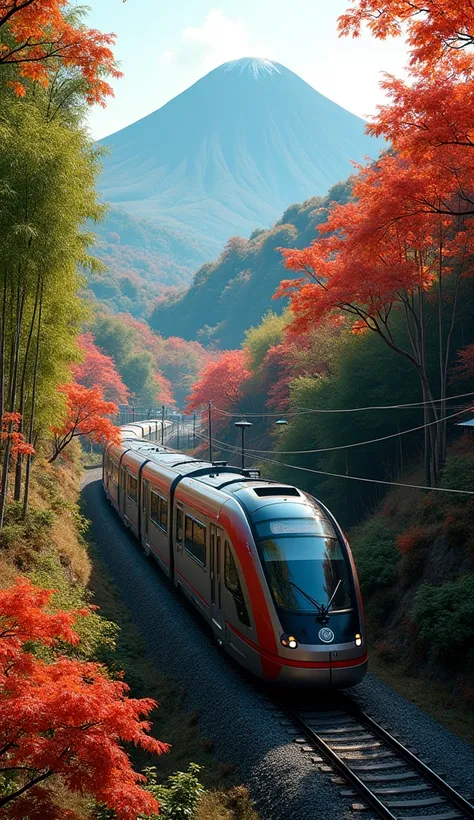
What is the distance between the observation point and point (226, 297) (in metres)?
110

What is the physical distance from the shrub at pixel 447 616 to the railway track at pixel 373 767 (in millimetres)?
2830

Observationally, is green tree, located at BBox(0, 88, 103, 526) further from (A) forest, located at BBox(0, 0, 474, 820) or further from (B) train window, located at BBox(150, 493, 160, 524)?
(B) train window, located at BBox(150, 493, 160, 524)

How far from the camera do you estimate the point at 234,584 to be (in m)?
11.1

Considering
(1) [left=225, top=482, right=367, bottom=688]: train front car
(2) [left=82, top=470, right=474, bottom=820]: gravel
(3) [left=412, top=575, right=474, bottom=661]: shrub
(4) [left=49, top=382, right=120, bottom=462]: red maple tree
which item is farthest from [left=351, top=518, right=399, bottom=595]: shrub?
(4) [left=49, top=382, right=120, bottom=462]: red maple tree

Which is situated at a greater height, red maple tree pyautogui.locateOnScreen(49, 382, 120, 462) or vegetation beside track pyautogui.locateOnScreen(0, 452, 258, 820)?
red maple tree pyautogui.locateOnScreen(49, 382, 120, 462)

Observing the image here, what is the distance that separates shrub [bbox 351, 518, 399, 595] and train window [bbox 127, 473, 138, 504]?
735 centimetres

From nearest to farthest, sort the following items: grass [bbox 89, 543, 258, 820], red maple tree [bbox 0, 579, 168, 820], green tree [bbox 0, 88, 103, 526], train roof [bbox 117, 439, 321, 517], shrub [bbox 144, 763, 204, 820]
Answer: red maple tree [bbox 0, 579, 168, 820], shrub [bbox 144, 763, 204, 820], grass [bbox 89, 543, 258, 820], train roof [bbox 117, 439, 321, 517], green tree [bbox 0, 88, 103, 526]

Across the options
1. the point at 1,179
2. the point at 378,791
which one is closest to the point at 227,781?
the point at 378,791

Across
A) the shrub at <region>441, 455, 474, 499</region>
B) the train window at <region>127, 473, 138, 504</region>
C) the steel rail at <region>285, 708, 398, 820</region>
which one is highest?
the shrub at <region>441, 455, 474, 499</region>

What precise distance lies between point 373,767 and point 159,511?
1075 cm

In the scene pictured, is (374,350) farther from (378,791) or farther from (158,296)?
(158,296)

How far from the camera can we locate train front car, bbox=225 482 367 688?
973 cm

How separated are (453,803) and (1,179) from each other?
39.3 ft

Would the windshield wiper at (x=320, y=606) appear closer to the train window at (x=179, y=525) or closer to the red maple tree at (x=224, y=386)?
the train window at (x=179, y=525)
